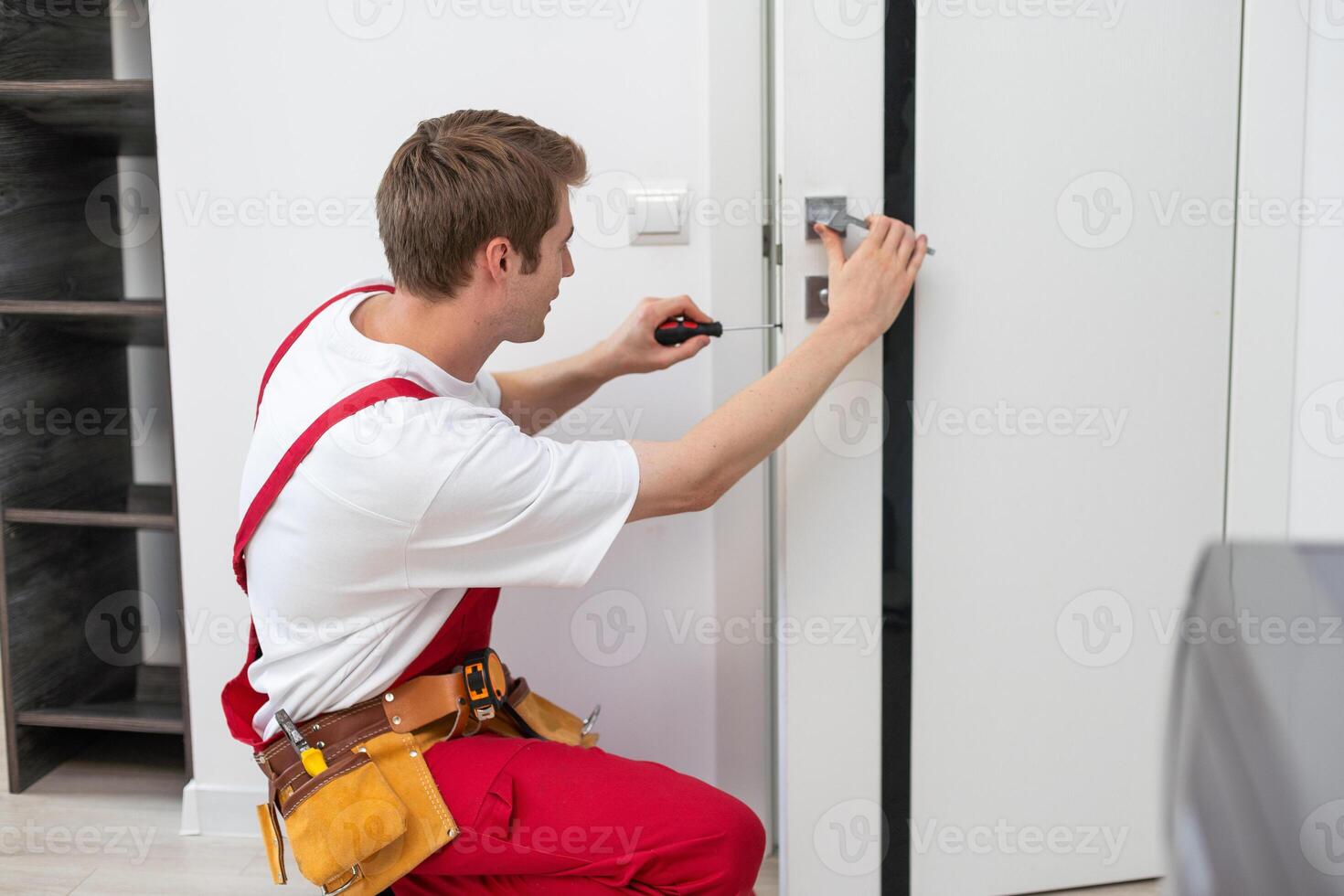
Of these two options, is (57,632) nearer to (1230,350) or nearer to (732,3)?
(732,3)

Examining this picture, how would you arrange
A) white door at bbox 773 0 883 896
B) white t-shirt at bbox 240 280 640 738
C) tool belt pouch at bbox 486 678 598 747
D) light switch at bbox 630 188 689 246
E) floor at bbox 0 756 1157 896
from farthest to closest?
floor at bbox 0 756 1157 896 < light switch at bbox 630 188 689 246 < tool belt pouch at bbox 486 678 598 747 < white door at bbox 773 0 883 896 < white t-shirt at bbox 240 280 640 738

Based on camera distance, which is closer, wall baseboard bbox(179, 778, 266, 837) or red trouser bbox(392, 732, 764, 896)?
red trouser bbox(392, 732, 764, 896)

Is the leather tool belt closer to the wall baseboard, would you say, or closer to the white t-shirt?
the white t-shirt

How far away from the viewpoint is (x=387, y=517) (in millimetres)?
1311

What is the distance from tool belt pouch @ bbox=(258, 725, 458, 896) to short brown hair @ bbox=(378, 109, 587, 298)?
0.56 metres

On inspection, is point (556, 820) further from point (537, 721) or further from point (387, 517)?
point (387, 517)

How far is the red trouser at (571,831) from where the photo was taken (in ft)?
4.57

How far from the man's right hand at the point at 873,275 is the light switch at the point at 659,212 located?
1.10 ft

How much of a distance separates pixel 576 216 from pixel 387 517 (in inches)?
28.0

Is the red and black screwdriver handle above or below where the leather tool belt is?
above

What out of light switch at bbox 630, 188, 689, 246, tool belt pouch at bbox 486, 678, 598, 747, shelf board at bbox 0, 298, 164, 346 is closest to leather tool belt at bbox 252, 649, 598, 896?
tool belt pouch at bbox 486, 678, 598, 747

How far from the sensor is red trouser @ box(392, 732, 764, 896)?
1.39m

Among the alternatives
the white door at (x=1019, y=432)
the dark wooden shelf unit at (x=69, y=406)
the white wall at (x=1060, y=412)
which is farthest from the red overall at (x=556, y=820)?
the dark wooden shelf unit at (x=69, y=406)

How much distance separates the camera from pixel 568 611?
198 cm
